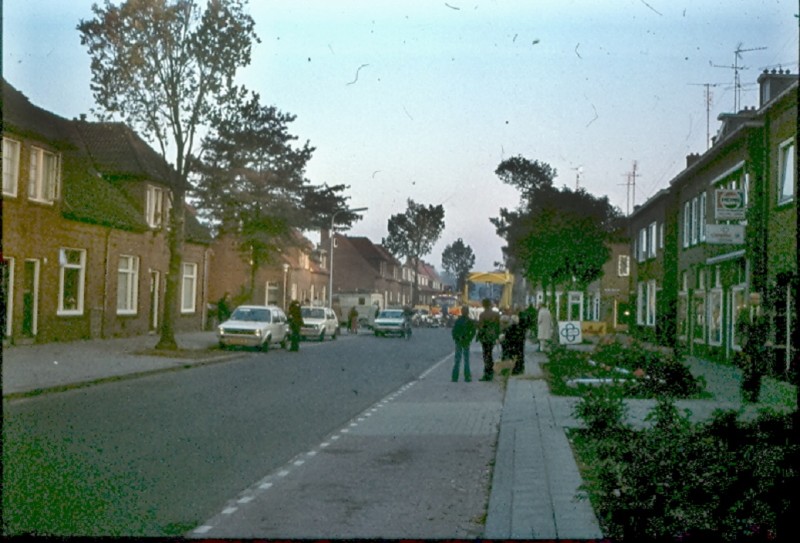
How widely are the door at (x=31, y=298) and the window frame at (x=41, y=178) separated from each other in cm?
190

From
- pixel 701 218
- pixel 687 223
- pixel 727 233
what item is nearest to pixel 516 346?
pixel 727 233

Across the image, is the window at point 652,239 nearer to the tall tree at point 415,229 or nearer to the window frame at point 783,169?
the tall tree at point 415,229

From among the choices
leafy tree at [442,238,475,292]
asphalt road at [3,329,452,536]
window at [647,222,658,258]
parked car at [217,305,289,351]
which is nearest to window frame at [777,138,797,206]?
asphalt road at [3,329,452,536]

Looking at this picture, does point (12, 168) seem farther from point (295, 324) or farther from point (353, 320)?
point (353, 320)

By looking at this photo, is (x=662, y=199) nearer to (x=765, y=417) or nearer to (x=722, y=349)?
(x=722, y=349)

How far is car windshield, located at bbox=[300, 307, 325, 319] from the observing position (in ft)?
140

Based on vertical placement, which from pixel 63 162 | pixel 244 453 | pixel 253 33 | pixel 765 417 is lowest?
pixel 244 453

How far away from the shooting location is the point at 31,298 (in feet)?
89.5

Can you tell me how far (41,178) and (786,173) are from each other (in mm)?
20536

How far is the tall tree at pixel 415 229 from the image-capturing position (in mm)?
57641

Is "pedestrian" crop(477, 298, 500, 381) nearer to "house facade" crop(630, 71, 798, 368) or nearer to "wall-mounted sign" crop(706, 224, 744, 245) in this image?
"house facade" crop(630, 71, 798, 368)

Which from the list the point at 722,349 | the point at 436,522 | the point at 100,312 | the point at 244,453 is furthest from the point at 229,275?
the point at 436,522

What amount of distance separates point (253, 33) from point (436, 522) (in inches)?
869

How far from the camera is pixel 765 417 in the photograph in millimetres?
7023
